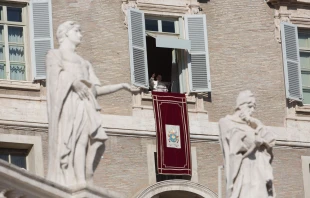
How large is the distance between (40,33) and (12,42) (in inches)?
24.8

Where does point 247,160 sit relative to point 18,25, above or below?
below

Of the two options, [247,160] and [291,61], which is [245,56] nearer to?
[291,61]

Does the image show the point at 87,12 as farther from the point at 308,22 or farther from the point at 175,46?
the point at 308,22

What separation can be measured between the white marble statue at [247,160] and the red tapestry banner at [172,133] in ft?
31.7

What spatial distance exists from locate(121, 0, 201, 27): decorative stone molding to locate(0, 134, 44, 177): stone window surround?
12.4 ft

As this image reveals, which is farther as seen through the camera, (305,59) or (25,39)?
(305,59)

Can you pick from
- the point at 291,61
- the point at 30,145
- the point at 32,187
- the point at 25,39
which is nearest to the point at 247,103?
the point at 32,187

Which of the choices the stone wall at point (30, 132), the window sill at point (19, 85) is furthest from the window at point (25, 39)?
the stone wall at point (30, 132)

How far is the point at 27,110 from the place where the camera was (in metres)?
45.5

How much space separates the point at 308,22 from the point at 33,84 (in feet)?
23.3

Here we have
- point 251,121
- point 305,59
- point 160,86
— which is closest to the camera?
point 251,121

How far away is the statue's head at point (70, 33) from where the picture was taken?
3534cm

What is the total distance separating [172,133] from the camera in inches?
1857

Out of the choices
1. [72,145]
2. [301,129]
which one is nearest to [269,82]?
[301,129]
